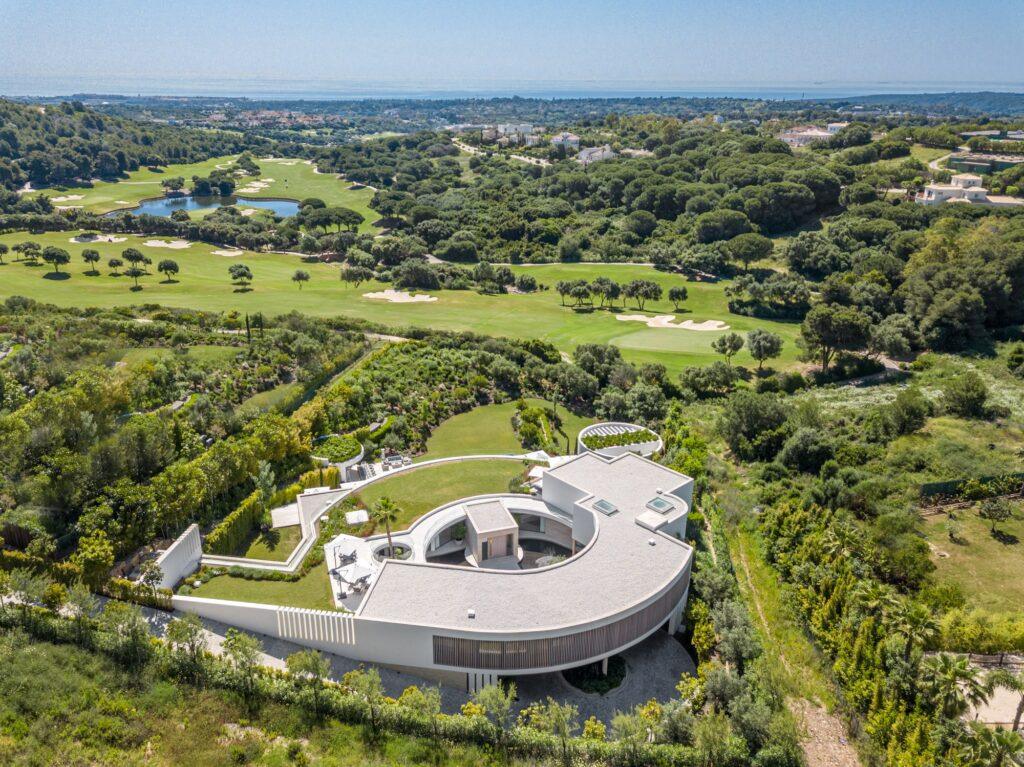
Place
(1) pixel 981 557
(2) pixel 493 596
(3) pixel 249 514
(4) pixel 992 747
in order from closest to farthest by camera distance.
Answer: (4) pixel 992 747 → (2) pixel 493 596 → (1) pixel 981 557 → (3) pixel 249 514

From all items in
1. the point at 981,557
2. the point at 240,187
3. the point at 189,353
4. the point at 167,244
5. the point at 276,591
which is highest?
the point at 240,187

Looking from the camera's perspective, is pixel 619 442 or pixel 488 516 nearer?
pixel 488 516

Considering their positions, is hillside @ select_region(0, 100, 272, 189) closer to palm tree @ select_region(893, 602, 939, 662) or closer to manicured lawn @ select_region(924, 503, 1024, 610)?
manicured lawn @ select_region(924, 503, 1024, 610)

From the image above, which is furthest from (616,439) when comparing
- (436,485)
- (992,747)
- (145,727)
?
(145,727)

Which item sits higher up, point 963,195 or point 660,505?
point 963,195

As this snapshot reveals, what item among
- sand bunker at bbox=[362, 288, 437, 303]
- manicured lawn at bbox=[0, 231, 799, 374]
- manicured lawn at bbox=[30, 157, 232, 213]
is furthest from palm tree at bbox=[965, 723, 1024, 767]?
manicured lawn at bbox=[30, 157, 232, 213]

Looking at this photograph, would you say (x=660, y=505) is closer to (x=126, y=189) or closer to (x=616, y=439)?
(x=616, y=439)

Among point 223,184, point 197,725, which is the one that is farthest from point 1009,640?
point 223,184
